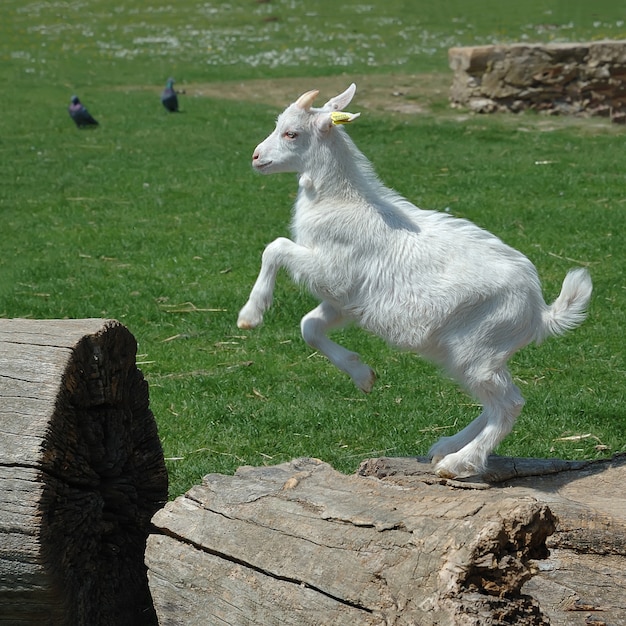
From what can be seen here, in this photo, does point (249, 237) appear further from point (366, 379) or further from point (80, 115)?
point (80, 115)

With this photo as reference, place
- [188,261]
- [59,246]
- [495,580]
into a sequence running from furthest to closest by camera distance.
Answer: [59,246]
[188,261]
[495,580]

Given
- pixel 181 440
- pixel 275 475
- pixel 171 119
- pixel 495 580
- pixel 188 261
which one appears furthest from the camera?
pixel 171 119

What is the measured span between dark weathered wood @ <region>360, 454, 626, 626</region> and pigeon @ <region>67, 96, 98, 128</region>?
1329cm

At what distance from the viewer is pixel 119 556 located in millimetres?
4363

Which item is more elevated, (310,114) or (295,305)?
(310,114)

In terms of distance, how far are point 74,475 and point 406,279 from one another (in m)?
1.66

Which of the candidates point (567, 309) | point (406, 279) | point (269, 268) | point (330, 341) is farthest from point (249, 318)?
point (567, 309)

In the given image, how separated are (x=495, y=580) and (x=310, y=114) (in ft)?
8.00

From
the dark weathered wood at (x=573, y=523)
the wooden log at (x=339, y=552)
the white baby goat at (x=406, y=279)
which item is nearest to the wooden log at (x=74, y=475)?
the wooden log at (x=339, y=552)

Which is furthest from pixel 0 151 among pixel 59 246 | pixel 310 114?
pixel 310 114

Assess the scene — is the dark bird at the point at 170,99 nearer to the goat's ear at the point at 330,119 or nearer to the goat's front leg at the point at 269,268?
the goat's ear at the point at 330,119

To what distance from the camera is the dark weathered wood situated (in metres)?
3.72

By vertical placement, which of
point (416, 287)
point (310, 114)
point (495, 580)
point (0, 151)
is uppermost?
point (310, 114)

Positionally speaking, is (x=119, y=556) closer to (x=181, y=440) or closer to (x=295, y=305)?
(x=181, y=440)
